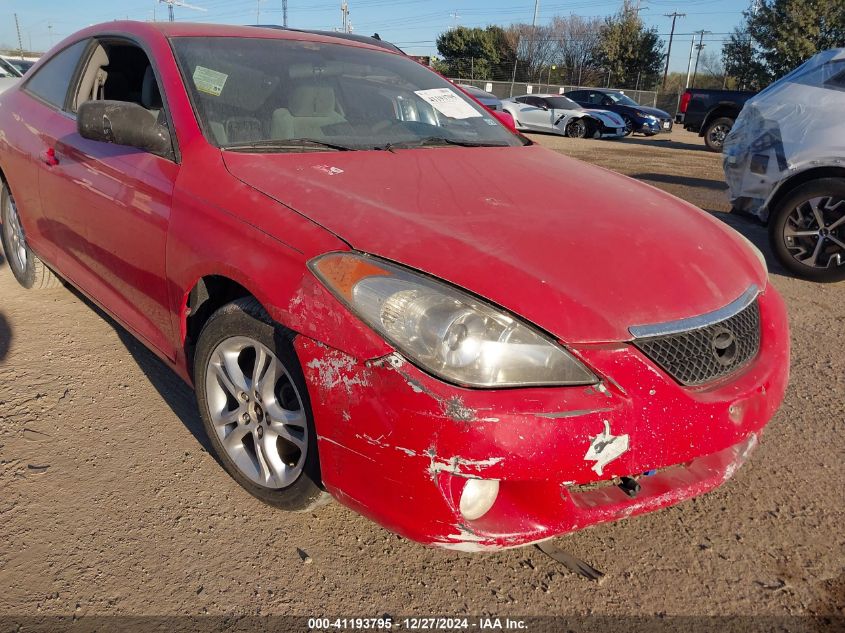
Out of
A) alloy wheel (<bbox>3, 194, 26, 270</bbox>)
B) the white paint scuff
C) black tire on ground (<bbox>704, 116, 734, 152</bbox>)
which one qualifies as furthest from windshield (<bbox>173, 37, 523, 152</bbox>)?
black tire on ground (<bbox>704, 116, 734, 152</bbox>)

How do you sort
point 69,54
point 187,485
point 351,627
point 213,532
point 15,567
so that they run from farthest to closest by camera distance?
point 69,54
point 187,485
point 213,532
point 15,567
point 351,627

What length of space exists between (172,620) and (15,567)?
1.83 ft

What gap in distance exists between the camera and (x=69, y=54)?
11.5 feet

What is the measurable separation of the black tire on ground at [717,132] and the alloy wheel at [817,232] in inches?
487

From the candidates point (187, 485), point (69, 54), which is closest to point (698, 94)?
point (69, 54)

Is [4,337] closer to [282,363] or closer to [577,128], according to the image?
[282,363]

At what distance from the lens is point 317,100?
278cm

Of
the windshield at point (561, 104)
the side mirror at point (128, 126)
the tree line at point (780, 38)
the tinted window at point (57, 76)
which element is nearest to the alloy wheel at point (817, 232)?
the side mirror at point (128, 126)

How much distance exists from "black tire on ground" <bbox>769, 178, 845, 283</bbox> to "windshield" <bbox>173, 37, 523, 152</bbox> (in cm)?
286

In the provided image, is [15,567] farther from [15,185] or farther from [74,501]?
[15,185]

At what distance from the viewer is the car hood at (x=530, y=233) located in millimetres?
1711

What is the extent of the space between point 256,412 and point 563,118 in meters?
18.7

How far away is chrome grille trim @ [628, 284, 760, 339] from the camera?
1.71 metres

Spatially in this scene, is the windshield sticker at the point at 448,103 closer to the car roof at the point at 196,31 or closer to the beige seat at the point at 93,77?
the car roof at the point at 196,31
